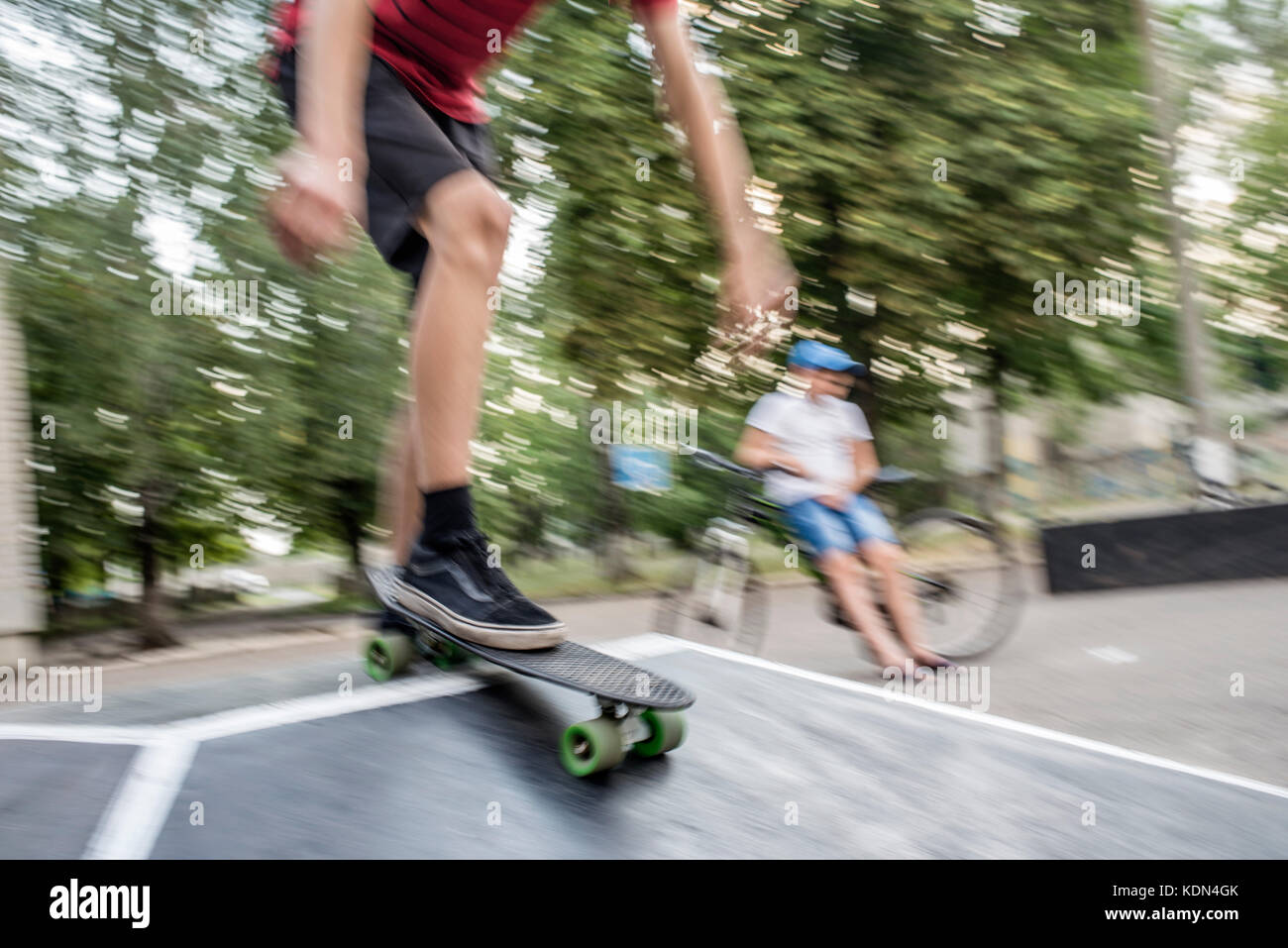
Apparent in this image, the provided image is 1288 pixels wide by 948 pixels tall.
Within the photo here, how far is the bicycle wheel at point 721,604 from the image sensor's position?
21.7ft

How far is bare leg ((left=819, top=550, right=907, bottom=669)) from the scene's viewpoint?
5.58 metres

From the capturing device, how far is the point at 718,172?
91.8 inches

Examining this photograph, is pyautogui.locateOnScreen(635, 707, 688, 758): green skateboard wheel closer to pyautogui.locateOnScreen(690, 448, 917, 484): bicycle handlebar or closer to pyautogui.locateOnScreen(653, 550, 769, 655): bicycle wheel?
pyautogui.locateOnScreen(690, 448, 917, 484): bicycle handlebar

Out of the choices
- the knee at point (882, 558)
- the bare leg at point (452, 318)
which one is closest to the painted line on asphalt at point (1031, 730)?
the bare leg at point (452, 318)

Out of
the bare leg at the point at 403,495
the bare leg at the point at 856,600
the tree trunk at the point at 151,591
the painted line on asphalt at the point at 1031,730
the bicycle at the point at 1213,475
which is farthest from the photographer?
the tree trunk at the point at 151,591

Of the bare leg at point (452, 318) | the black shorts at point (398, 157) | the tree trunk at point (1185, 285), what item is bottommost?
the bare leg at point (452, 318)

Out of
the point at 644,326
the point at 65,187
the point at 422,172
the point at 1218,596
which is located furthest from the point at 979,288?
the point at 422,172

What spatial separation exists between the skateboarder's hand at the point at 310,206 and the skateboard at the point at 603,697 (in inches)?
34.3

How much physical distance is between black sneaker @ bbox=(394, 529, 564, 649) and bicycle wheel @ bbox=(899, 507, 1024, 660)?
4389 millimetres

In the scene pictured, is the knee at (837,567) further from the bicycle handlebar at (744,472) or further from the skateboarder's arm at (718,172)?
the skateboarder's arm at (718,172)

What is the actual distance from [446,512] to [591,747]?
59cm

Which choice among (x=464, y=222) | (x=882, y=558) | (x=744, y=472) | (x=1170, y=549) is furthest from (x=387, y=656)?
(x=1170, y=549)
